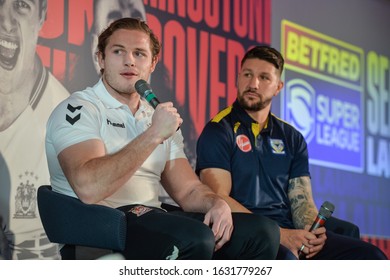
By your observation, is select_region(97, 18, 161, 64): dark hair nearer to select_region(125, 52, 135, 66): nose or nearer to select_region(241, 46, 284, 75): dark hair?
select_region(125, 52, 135, 66): nose

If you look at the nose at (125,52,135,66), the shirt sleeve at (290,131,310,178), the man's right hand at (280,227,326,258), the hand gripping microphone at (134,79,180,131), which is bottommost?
the man's right hand at (280,227,326,258)

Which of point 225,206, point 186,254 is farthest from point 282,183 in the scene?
point 186,254

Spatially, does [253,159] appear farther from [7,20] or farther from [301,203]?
[7,20]

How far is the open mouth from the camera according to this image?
382 cm

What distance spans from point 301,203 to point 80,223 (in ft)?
4.77

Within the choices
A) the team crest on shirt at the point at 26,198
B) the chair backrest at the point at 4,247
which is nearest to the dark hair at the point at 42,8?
the team crest on shirt at the point at 26,198

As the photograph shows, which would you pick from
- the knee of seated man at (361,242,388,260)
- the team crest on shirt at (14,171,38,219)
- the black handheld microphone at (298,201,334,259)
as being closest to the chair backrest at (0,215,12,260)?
the team crest on shirt at (14,171,38,219)

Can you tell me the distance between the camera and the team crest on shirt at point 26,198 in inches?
150

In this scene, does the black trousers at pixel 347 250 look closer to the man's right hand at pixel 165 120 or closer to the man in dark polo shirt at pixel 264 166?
the man in dark polo shirt at pixel 264 166

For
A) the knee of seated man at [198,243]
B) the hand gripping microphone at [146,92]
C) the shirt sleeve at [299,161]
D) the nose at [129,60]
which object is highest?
the nose at [129,60]

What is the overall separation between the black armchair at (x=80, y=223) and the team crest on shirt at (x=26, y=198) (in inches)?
44.1
